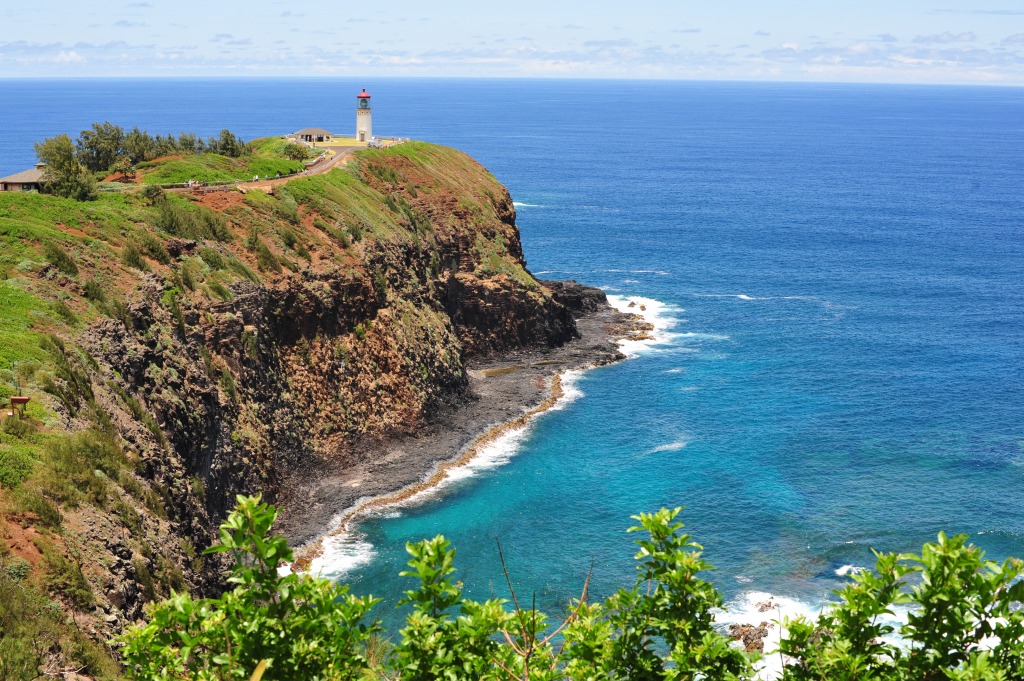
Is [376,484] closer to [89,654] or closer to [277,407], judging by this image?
[277,407]

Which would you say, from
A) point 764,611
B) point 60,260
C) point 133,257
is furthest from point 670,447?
point 60,260

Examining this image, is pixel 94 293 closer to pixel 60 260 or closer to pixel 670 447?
pixel 60 260

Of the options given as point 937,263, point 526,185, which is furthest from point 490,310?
point 526,185

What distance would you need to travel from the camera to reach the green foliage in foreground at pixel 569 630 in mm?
13766

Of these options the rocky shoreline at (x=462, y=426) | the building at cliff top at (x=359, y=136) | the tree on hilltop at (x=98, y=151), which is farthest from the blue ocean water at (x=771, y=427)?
the tree on hilltop at (x=98, y=151)

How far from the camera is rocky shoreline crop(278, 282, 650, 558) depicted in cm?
A: 5494

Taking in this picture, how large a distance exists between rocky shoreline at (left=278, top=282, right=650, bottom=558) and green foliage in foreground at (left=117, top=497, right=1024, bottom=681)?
3602cm

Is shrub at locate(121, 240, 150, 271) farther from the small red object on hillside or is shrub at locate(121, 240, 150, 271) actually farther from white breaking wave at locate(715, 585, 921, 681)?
white breaking wave at locate(715, 585, 921, 681)

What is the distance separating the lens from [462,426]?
67625mm

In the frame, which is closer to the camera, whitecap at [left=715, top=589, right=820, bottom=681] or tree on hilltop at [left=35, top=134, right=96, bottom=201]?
whitecap at [left=715, top=589, right=820, bottom=681]

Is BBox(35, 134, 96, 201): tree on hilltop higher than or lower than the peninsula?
higher

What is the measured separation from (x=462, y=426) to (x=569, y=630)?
172 feet

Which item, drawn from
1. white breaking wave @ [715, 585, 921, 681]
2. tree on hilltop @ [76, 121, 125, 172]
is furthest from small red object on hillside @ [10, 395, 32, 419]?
tree on hilltop @ [76, 121, 125, 172]

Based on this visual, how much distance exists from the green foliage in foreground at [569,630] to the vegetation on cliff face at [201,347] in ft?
35.8
